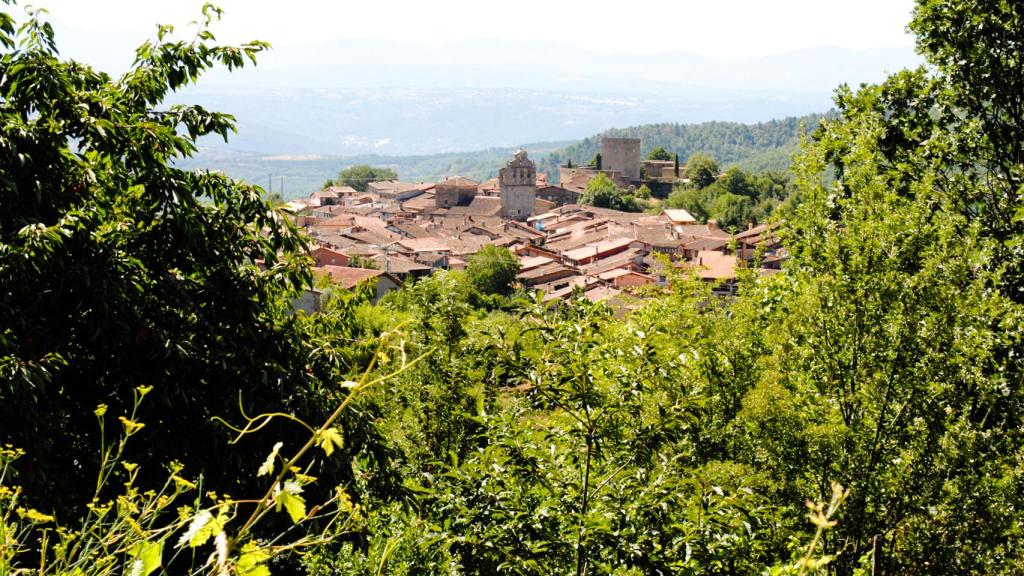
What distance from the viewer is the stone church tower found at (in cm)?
8494

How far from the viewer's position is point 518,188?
85562mm

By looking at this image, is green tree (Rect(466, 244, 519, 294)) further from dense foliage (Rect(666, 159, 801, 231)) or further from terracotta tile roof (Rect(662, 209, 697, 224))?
dense foliage (Rect(666, 159, 801, 231))

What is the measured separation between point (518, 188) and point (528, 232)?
13416mm

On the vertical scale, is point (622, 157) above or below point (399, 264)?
above

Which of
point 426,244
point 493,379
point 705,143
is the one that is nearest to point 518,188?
point 426,244

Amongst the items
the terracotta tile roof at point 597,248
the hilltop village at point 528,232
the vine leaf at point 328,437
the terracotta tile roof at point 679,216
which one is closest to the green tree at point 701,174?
the hilltop village at point 528,232

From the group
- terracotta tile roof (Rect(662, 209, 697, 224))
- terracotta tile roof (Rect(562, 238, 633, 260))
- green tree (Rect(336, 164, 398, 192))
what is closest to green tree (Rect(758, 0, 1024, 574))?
terracotta tile roof (Rect(562, 238, 633, 260))

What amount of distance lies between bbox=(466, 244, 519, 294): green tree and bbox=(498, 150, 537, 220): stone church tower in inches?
1374

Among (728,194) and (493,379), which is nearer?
(493,379)

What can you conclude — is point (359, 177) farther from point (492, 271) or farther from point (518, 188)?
point (492, 271)

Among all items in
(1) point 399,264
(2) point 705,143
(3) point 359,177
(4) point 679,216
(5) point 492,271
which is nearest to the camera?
(5) point 492,271

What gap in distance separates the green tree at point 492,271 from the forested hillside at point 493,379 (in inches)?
1632

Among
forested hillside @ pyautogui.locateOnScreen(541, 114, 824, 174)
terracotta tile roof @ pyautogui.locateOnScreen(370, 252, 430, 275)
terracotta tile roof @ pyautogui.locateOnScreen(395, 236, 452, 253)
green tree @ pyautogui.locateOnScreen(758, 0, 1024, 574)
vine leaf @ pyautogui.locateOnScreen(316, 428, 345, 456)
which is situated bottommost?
terracotta tile roof @ pyautogui.locateOnScreen(395, 236, 452, 253)

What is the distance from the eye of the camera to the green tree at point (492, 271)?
48.4m
